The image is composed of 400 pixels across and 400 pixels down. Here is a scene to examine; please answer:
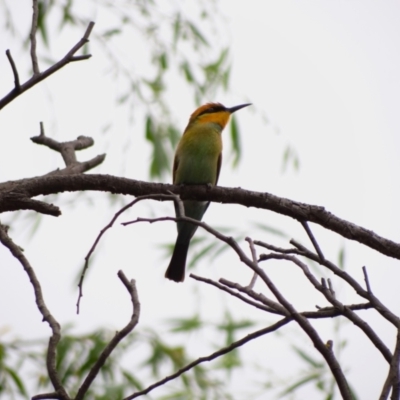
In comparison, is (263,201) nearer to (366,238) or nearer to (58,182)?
(366,238)

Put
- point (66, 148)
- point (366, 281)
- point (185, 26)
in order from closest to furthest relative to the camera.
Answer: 1. point (366, 281)
2. point (66, 148)
3. point (185, 26)

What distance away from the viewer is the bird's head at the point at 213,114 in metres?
3.54

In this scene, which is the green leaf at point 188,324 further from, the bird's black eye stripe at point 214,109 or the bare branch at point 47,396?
the bare branch at point 47,396

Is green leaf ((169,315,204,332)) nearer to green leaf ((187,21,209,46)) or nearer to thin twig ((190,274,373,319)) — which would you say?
green leaf ((187,21,209,46))

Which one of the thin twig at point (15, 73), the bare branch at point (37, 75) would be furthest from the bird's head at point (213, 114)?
the thin twig at point (15, 73)

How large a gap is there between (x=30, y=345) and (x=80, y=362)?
228mm

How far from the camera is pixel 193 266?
3.34 meters

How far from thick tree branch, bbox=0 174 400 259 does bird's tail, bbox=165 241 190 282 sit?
4.53ft

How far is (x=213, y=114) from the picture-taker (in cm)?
357

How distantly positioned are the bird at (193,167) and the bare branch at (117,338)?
6.16 feet

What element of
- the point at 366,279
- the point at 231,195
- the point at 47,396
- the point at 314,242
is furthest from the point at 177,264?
the point at 47,396

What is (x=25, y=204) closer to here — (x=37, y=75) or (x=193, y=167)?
(x=37, y=75)

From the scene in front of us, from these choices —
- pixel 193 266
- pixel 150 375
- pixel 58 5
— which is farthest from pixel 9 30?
pixel 150 375

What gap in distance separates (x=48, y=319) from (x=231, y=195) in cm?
73
